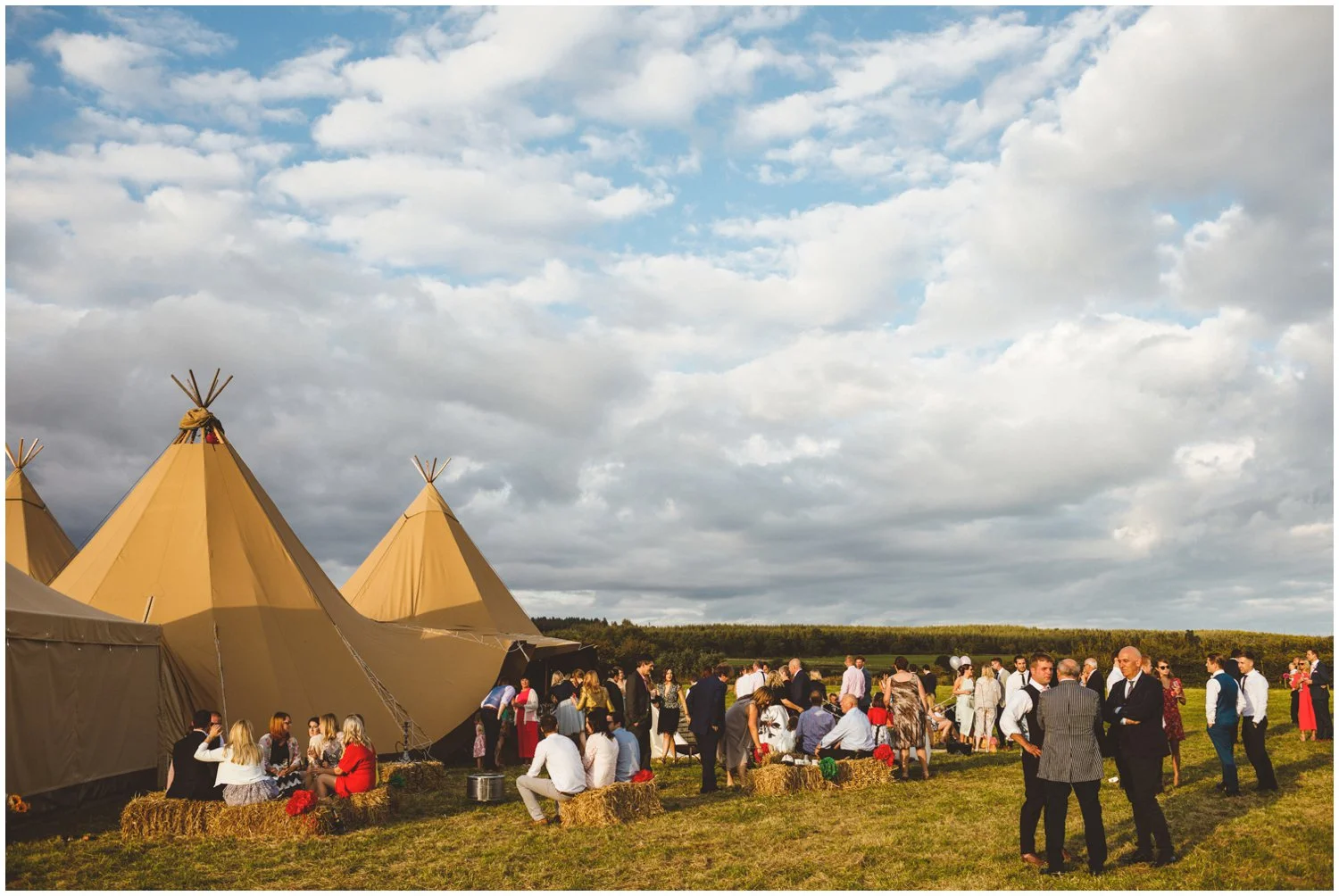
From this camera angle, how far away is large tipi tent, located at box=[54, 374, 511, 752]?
12609mm

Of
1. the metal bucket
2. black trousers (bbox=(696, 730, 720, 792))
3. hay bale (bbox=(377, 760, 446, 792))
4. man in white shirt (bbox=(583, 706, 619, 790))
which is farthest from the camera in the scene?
hay bale (bbox=(377, 760, 446, 792))

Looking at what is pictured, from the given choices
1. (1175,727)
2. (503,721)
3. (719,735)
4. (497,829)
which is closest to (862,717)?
(719,735)

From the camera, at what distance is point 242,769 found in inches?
354

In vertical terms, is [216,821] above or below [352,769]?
below

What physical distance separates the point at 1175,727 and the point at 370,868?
28.5 ft

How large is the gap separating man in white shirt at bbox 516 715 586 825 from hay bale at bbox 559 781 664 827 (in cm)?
11

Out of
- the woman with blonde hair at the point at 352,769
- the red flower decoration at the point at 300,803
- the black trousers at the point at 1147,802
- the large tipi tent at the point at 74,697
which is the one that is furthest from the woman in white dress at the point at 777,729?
the large tipi tent at the point at 74,697

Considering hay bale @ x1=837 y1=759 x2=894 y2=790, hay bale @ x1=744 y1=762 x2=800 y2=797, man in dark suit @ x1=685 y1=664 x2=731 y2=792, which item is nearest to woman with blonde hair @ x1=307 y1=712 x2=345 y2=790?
man in dark suit @ x1=685 y1=664 x2=731 y2=792

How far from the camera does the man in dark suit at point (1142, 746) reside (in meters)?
7.23

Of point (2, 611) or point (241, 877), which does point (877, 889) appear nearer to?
point (241, 877)

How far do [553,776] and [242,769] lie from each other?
9.34ft

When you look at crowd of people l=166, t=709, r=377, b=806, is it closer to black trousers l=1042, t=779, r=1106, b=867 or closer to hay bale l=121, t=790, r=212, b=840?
hay bale l=121, t=790, r=212, b=840

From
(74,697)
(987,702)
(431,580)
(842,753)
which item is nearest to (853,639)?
(431,580)

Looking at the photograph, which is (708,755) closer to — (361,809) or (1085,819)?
(361,809)
